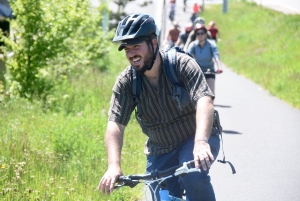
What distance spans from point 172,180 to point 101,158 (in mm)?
3703

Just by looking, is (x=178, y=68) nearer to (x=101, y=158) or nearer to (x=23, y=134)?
(x=101, y=158)

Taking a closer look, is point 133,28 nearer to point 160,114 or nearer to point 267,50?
point 160,114

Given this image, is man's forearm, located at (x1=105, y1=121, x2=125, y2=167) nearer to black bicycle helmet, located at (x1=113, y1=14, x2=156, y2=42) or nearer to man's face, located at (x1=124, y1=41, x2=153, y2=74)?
man's face, located at (x1=124, y1=41, x2=153, y2=74)

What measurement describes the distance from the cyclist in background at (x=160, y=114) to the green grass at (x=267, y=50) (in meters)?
10.7

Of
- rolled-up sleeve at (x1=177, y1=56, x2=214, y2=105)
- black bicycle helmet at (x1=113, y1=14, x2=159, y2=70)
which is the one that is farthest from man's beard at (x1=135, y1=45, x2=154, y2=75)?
rolled-up sleeve at (x1=177, y1=56, x2=214, y2=105)

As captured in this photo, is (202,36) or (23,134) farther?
(202,36)

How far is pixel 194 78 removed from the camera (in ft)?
15.3

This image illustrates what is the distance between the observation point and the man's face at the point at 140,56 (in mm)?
4539

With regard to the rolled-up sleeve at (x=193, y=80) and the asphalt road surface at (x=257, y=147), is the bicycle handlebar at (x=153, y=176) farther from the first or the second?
the asphalt road surface at (x=257, y=147)

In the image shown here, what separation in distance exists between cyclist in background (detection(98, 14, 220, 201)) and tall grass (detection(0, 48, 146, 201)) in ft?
6.30

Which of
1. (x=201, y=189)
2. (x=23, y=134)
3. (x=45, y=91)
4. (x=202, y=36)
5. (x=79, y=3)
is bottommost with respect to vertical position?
(x=201, y=189)

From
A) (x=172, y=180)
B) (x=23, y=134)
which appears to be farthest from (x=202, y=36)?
(x=172, y=180)

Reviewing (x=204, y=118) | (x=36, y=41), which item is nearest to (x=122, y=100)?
(x=204, y=118)

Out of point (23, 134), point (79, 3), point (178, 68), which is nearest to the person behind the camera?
point (178, 68)
